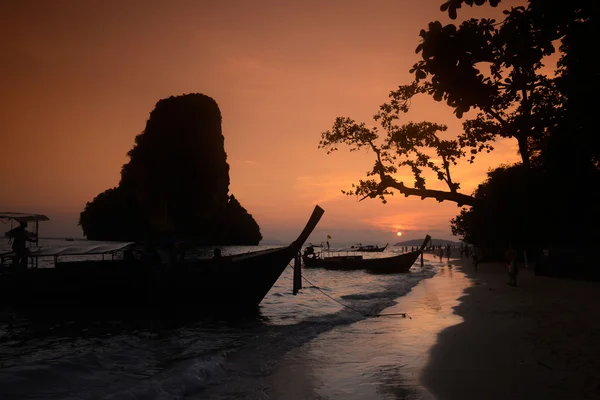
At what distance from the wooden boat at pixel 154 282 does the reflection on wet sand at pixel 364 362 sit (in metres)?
4.10

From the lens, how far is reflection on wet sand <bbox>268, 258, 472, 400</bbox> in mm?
5680

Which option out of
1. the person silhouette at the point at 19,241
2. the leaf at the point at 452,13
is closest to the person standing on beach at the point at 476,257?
the person silhouette at the point at 19,241

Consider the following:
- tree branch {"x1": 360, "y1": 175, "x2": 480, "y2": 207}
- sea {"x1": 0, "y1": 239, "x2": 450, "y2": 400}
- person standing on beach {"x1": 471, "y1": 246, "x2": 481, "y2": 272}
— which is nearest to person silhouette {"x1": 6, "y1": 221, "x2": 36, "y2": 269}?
sea {"x1": 0, "y1": 239, "x2": 450, "y2": 400}

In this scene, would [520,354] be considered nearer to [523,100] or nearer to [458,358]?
[458,358]

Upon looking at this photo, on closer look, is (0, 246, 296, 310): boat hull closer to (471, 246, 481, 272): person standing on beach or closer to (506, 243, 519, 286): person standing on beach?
(506, 243, 519, 286): person standing on beach

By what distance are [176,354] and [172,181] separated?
314 ft

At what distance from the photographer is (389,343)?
342 inches

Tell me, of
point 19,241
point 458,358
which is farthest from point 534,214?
point 19,241

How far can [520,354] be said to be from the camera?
22.0ft

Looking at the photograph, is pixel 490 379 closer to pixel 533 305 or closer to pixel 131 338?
pixel 533 305

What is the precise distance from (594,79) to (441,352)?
538cm

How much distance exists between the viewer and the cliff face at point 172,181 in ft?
324

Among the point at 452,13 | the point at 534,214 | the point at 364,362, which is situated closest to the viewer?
the point at 452,13

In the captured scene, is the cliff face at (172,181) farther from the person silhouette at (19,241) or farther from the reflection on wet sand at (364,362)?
the reflection on wet sand at (364,362)
